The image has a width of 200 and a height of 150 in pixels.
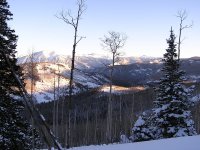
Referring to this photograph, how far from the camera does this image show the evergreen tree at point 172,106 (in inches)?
1006

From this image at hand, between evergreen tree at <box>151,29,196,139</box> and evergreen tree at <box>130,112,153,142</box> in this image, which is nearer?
evergreen tree at <box>151,29,196,139</box>

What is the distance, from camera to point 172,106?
84.9 ft

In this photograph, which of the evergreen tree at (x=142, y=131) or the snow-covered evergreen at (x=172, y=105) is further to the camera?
the evergreen tree at (x=142, y=131)

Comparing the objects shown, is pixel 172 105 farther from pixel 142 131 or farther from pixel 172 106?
pixel 142 131

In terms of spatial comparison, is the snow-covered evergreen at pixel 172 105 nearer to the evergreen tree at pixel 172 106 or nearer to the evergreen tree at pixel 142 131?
the evergreen tree at pixel 172 106

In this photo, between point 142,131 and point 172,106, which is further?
point 142,131

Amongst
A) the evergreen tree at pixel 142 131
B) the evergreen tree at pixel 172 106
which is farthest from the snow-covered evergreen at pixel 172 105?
the evergreen tree at pixel 142 131

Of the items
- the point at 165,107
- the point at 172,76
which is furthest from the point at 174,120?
the point at 172,76

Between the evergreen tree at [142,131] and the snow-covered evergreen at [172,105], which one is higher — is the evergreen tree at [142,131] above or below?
below

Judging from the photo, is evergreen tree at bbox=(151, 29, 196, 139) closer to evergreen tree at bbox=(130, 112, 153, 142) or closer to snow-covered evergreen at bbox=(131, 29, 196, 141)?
snow-covered evergreen at bbox=(131, 29, 196, 141)

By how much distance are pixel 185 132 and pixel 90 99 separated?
125975mm

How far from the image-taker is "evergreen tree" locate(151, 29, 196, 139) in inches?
1006

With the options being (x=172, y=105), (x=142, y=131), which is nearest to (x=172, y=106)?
(x=172, y=105)

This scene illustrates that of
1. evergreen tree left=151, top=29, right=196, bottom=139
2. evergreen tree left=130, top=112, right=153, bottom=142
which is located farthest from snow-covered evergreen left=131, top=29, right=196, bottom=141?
evergreen tree left=130, top=112, right=153, bottom=142
